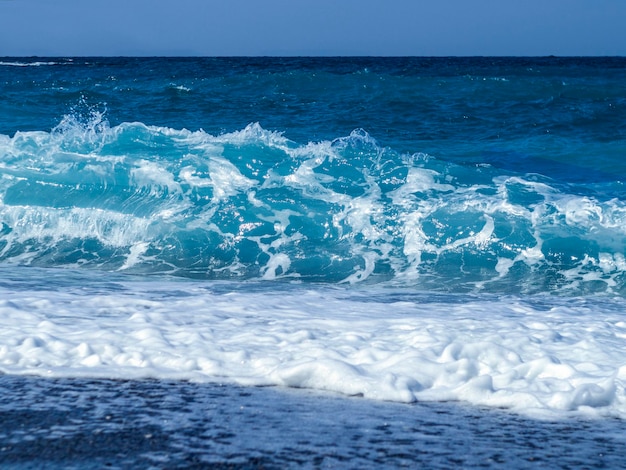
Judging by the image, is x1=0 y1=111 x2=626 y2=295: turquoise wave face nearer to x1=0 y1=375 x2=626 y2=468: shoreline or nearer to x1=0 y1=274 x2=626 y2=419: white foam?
x1=0 y1=274 x2=626 y2=419: white foam

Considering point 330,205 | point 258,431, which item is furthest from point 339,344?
point 330,205

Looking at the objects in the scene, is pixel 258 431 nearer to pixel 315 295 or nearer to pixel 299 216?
pixel 315 295

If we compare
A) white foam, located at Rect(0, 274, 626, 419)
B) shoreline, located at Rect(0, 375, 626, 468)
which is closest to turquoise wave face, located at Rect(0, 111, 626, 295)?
white foam, located at Rect(0, 274, 626, 419)

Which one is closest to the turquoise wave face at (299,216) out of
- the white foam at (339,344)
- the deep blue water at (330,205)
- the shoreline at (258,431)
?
the deep blue water at (330,205)

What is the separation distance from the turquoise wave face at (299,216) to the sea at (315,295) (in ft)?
0.09

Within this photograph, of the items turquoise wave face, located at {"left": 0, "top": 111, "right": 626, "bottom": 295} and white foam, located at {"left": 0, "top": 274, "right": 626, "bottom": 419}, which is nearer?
white foam, located at {"left": 0, "top": 274, "right": 626, "bottom": 419}

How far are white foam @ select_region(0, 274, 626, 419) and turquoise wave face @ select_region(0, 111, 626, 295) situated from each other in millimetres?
1153

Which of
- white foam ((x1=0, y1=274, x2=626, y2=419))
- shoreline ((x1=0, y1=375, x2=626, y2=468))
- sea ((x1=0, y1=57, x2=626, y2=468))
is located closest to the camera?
shoreline ((x1=0, y1=375, x2=626, y2=468))

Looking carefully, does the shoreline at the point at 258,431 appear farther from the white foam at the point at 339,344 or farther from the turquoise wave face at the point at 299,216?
the turquoise wave face at the point at 299,216

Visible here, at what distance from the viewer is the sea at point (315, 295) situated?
285 centimetres

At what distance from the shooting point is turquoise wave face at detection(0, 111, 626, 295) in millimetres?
6297

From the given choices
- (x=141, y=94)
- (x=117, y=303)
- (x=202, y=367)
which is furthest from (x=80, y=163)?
(x=141, y=94)

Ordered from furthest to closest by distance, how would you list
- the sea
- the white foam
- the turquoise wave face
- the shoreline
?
the turquoise wave face → the white foam → the sea → the shoreline

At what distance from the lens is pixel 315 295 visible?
17.0 ft
